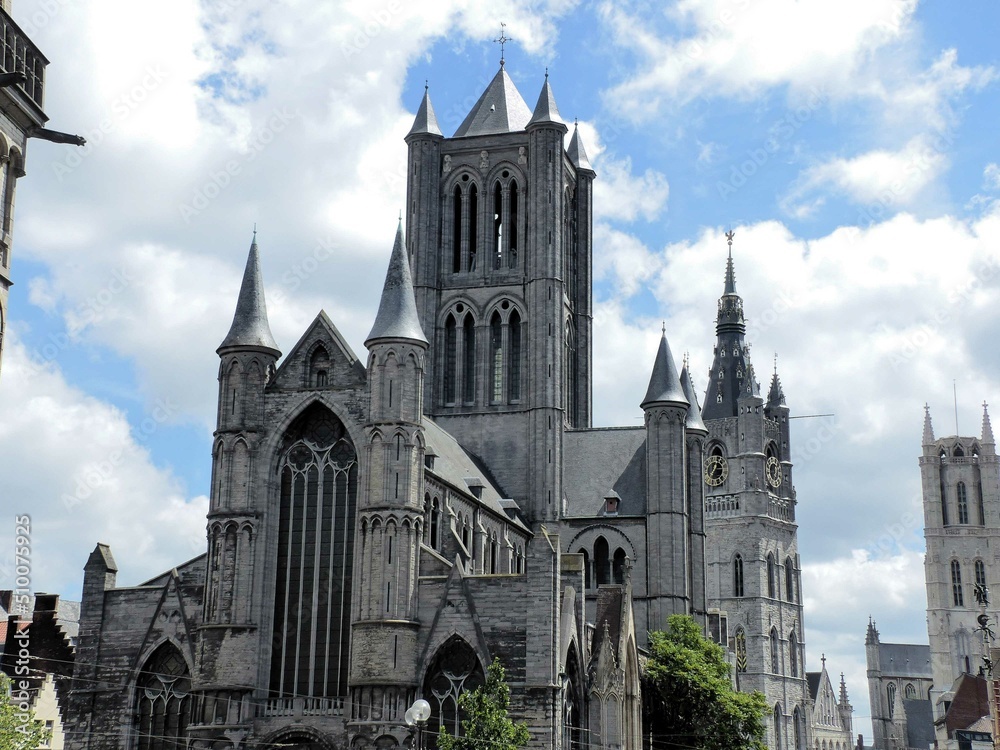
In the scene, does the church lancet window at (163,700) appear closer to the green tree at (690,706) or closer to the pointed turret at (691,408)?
the green tree at (690,706)

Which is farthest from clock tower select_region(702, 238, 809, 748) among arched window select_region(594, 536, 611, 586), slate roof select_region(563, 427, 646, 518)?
arched window select_region(594, 536, 611, 586)

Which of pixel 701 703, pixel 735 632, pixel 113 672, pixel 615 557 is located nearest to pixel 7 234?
pixel 113 672

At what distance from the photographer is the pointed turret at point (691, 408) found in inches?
2694

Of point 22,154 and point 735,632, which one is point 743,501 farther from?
point 22,154

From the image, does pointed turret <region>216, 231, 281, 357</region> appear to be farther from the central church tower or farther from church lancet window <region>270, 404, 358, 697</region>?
the central church tower

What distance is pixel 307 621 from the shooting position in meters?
49.6

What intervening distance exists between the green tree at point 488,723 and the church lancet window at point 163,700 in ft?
35.4

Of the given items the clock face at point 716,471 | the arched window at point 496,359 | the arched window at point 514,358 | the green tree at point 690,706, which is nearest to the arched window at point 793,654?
the clock face at point 716,471

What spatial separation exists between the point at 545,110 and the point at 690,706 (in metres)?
29.4

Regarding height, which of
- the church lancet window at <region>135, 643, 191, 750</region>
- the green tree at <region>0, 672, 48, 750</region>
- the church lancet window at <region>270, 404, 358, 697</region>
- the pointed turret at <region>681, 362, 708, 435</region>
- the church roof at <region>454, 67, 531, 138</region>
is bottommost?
the green tree at <region>0, 672, 48, 750</region>

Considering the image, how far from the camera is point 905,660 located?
180875 mm

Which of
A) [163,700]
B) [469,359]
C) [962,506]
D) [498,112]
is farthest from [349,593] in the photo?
[962,506]

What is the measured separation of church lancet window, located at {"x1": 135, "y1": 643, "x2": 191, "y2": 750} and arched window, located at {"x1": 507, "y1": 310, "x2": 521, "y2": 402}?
2320cm

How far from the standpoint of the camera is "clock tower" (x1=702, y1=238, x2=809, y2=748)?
11400cm
